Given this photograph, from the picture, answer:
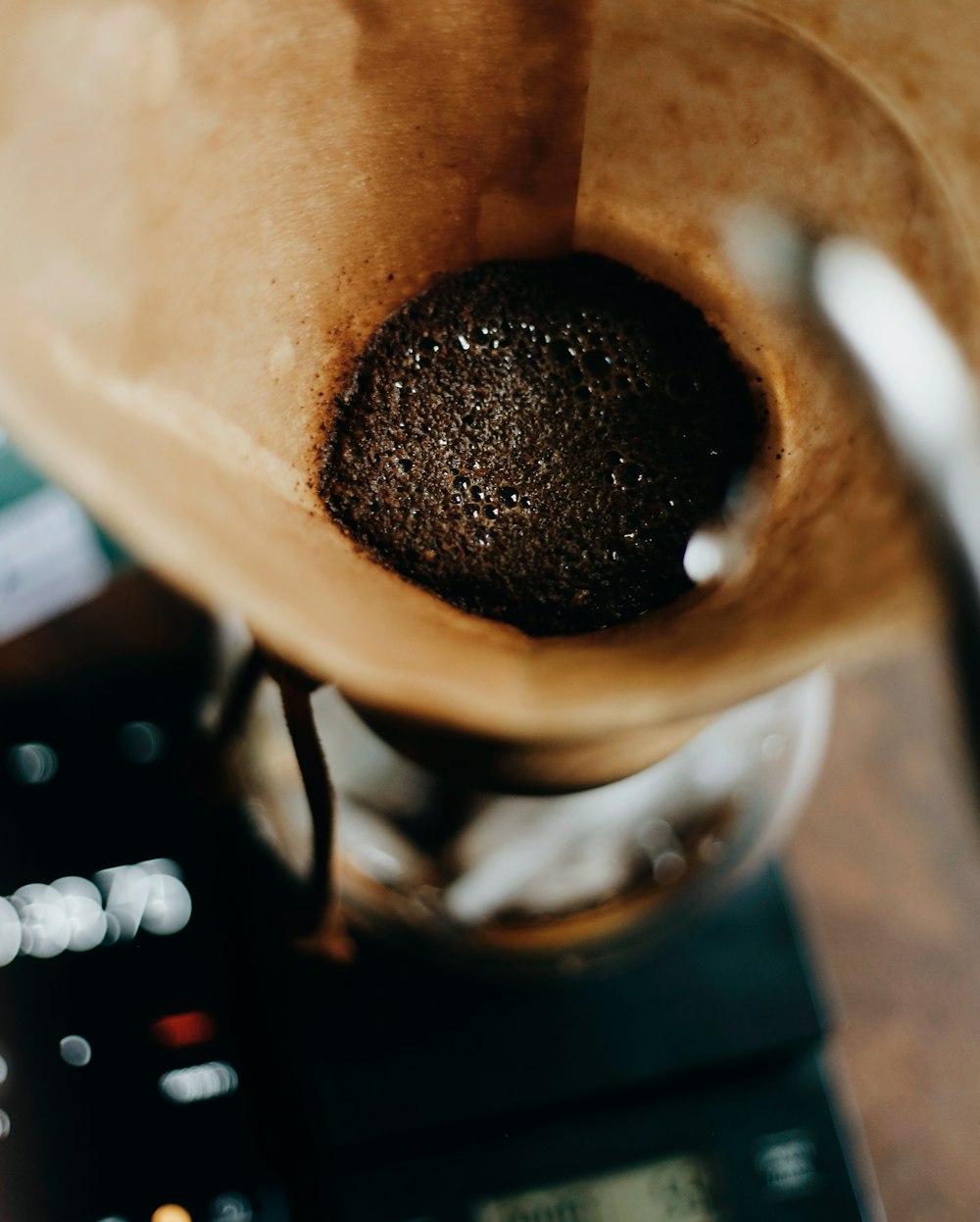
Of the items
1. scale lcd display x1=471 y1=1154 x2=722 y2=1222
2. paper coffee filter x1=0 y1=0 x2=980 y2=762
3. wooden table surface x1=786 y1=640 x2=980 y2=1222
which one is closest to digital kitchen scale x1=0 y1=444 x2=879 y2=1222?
scale lcd display x1=471 y1=1154 x2=722 y2=1222

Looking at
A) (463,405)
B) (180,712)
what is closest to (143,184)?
(463,405)

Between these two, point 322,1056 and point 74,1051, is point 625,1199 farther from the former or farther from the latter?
point 74,1051

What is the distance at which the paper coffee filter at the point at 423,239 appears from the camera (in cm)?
21

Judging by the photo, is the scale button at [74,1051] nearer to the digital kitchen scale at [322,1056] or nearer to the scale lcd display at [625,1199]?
the digital kitchen scale at [322,1056]

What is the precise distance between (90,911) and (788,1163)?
1.19 feet

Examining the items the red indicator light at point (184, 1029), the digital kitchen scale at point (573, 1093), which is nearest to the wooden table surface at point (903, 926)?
the digital kitchen scale at point (573, 1093)

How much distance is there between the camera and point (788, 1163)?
0.49 metres

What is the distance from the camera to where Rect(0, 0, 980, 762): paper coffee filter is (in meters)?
0.21

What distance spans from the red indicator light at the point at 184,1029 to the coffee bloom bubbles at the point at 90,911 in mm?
41

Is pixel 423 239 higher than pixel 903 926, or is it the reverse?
pixel 423 239

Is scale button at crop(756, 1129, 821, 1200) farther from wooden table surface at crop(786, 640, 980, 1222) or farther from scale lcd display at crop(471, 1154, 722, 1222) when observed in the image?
wooden table surface at crop(786, 640, 980, 1222)

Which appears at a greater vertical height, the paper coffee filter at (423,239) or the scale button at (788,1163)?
the paper coffee filter at (423,239)

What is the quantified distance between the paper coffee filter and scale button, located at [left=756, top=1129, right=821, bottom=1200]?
289 millimetres

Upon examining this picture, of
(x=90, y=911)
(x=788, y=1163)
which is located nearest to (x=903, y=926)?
(x=788, y=1163)
